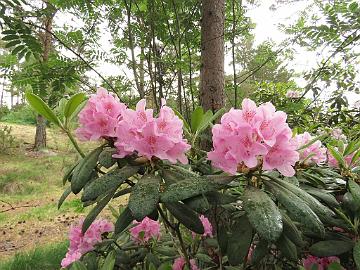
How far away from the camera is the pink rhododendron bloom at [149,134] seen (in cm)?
83

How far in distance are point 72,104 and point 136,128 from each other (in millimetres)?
251

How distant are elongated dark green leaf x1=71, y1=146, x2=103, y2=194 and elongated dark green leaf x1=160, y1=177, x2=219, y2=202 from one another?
0.24 metres

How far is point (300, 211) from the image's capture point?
722 mm

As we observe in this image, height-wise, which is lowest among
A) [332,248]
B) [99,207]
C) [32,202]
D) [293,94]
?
[32,202]

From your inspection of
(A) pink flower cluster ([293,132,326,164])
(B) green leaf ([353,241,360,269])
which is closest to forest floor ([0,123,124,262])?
(A) pink flower cluster ([293,132,326,164])

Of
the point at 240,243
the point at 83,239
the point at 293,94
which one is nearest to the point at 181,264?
the point at 83,239

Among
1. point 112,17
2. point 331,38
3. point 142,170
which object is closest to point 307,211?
point 142,170

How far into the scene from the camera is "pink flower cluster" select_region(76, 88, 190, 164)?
2.72 feet

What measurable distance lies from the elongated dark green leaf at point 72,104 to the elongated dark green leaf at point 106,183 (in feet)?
0.81

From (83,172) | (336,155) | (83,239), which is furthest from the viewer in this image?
(83,239)

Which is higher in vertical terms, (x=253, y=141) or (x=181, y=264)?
(x=253, y=141)

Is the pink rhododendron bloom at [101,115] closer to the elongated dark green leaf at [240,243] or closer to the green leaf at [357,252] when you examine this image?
the elongated dark green leaf at [240,243]

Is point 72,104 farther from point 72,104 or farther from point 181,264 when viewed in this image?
point 181,264

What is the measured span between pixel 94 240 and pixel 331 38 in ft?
6.28
